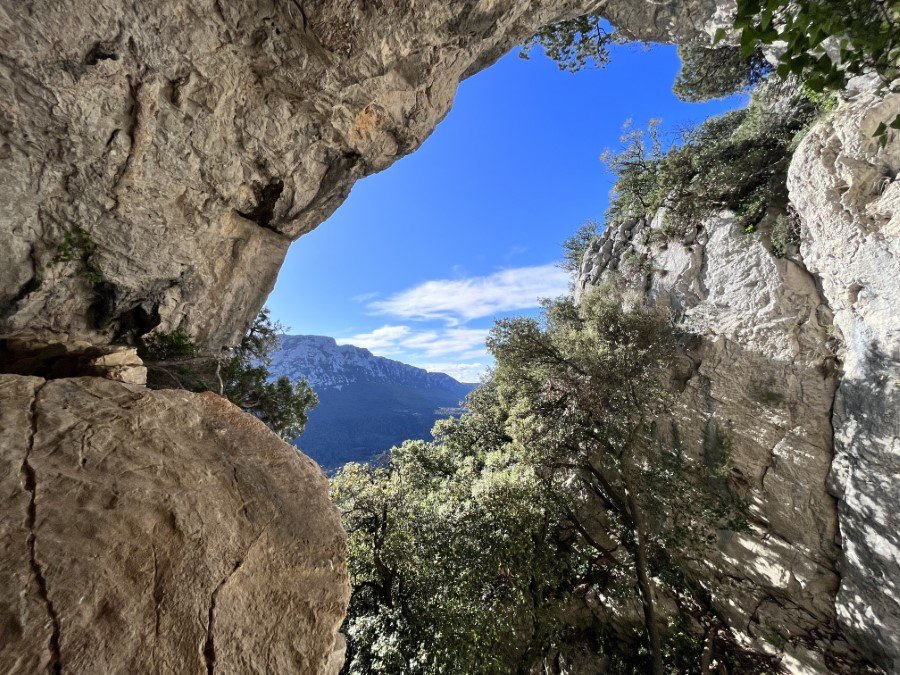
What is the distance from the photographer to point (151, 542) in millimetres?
3160

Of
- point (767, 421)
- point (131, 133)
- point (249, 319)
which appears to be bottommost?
point (767, 421)

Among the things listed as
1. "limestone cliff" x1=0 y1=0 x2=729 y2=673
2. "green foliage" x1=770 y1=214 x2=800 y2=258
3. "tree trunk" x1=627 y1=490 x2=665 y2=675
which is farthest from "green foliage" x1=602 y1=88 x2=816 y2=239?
"tree trunk" x1=627 y1=490 x2=665 y2=675

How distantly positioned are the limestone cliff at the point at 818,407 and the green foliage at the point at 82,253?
796 inches

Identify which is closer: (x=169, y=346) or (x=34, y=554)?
(x=34, y=554)

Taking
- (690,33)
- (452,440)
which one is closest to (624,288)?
(690,33)

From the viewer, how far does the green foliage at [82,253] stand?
8.35 meters

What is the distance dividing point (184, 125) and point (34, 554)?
32.1 ft

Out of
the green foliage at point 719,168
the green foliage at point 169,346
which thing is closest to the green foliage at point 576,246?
the green foliage at point 719,168

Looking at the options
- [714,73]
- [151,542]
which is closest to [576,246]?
[714,73]

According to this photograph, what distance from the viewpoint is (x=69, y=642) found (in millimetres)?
2459

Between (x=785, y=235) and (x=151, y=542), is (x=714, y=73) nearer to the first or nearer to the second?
(x=785, y=235)

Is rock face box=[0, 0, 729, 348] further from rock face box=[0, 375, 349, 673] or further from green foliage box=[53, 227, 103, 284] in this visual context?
rock face box=[0, 375, 349, 673]

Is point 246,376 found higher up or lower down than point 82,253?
lower down

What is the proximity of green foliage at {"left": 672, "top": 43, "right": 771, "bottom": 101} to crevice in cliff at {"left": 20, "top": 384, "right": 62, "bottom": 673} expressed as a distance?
2822cm
